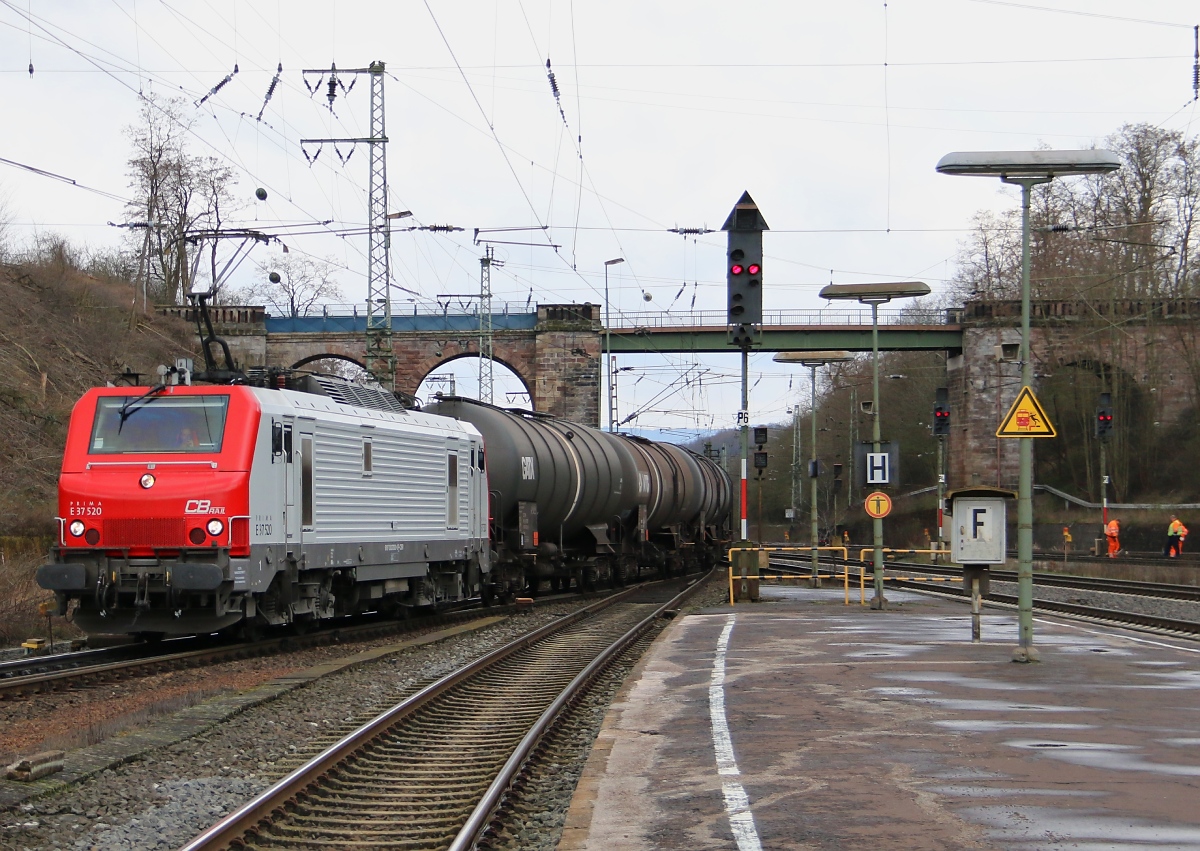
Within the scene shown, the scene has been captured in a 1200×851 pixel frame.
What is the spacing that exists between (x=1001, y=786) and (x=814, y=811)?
1345 millimetres

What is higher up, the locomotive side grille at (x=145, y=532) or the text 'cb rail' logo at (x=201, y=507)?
the text 'cb rail' logo at (x=201, y=507)

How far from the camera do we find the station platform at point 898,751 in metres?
6.96

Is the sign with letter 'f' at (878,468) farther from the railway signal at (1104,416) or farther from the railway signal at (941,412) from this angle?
the railway signal at (1104,416)

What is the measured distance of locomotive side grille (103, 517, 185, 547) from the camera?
1505cm

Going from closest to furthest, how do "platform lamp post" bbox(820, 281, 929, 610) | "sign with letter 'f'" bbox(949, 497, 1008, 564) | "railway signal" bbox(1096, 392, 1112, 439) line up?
"sign with letter 'f'" bbox(949, 497, 1008, 564) < "platform lamp post" bbox(820, 281, 929, 610) < "railway signal" bbox(1096, 392, 1112, 439)

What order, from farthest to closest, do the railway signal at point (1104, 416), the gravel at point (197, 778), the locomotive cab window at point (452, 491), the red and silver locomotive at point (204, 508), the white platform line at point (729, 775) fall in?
the railway signal at point (1104, 416), the locomotive cab window at point (452, 491), the red and silver locomotive at point (204, 508), the gravel at point (197, 778), the white platform line at point (729, 775)

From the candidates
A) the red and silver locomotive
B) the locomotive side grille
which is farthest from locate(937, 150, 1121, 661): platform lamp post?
the locomotive side grille

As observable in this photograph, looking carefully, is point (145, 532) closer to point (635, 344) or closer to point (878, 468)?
point (878, 468)

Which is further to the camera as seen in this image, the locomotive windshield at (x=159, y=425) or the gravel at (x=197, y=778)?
the locomotive windshield at (x=159, y=425)

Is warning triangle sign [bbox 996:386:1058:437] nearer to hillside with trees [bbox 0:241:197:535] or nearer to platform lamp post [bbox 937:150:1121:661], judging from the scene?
platform lamp post [bbox 937:150:1121:661]

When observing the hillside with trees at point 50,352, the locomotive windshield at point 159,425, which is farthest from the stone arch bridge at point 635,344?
the locomotive windshield at point 159,425

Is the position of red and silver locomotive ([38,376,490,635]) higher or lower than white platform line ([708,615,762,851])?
higher

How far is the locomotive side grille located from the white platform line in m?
6.15

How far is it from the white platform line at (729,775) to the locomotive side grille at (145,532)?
20.2 feet
